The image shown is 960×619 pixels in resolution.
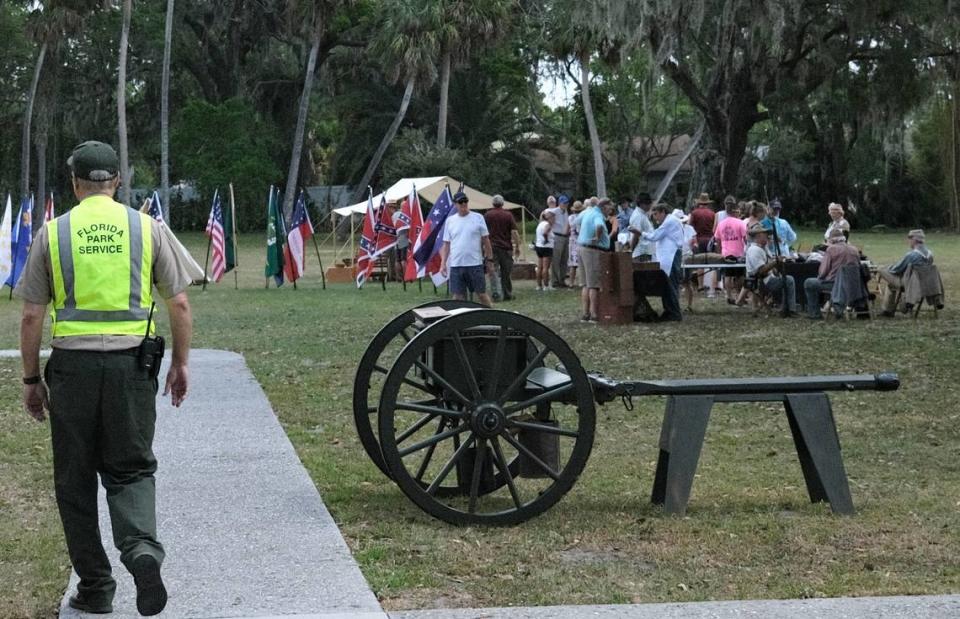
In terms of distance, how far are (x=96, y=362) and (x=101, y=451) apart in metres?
0.34

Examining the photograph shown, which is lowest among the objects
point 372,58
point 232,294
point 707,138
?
point 232,294

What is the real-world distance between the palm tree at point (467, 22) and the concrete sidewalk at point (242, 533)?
40.3m

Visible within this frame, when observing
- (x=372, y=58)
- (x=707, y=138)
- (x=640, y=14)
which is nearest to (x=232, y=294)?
(x=640, y=14)

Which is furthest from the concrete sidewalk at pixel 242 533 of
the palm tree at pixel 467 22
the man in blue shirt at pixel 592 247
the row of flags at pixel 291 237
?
the palm tree at pixel 467 22

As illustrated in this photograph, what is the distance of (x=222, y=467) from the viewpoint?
831 cm

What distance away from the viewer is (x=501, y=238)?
23281 millimetres

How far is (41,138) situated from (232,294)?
3208 cm

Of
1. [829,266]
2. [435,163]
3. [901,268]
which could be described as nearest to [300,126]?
[435,163]

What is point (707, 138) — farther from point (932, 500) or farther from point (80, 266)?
point (80, 266)

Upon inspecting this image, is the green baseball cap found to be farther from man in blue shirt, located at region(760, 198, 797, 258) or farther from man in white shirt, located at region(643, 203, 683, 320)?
man in blue shirt, located at region(760, 198, 797, 258)

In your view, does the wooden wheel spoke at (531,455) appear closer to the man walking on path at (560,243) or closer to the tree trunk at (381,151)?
the man walking on path at (560,243)

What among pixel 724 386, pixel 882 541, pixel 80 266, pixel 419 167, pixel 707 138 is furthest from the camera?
pixel 419 167

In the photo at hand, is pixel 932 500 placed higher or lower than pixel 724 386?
lower

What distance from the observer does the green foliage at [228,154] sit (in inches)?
2219
